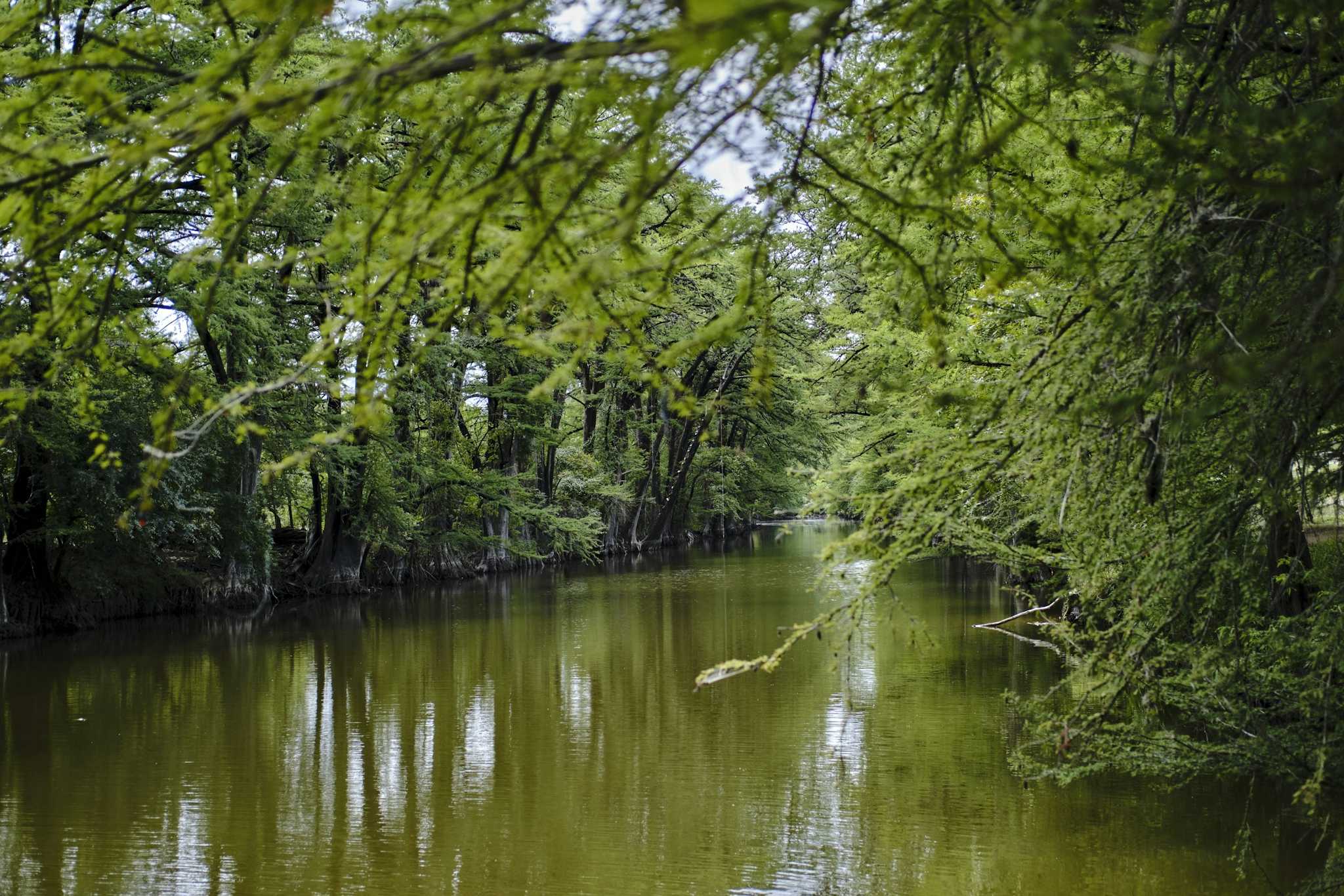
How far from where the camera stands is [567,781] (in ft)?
25.1

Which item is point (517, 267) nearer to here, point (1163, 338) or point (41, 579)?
point (1163, 338)

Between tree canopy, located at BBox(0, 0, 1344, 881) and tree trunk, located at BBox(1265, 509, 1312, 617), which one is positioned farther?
tree trunk, located at BBox(1265, 509, 1312, 617)

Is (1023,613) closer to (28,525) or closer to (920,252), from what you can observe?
(920,252)

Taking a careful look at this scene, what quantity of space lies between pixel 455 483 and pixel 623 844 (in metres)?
16.6

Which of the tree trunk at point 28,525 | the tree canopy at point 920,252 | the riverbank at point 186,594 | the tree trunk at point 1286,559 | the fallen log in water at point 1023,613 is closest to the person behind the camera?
the tree canopy at point 920,252

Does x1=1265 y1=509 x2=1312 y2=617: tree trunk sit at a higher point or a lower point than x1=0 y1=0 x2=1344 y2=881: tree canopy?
lower

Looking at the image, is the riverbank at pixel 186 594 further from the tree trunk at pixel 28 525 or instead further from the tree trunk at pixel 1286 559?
the tree trunk at pixel 1286 559

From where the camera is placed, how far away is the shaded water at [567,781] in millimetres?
5824

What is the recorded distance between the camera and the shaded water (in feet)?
19.1

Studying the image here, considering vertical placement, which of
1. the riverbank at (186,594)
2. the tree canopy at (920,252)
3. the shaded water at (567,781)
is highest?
the tree canopy at (920,252)

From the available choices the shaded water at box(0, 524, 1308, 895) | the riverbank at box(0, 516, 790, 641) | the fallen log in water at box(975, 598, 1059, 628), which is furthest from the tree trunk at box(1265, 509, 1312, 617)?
the riverbank at box(0, 516, 790, 641)

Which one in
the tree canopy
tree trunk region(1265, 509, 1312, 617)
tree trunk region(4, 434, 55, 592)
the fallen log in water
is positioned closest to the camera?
the tree canopy

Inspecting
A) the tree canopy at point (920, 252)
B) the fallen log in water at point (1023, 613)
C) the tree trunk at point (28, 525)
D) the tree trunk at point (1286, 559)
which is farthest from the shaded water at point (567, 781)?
the tree trunk at point (28, 525)

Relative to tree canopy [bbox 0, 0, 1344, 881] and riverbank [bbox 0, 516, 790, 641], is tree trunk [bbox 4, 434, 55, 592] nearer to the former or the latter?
riverbank [bbox 0, 516, 790, 641]
